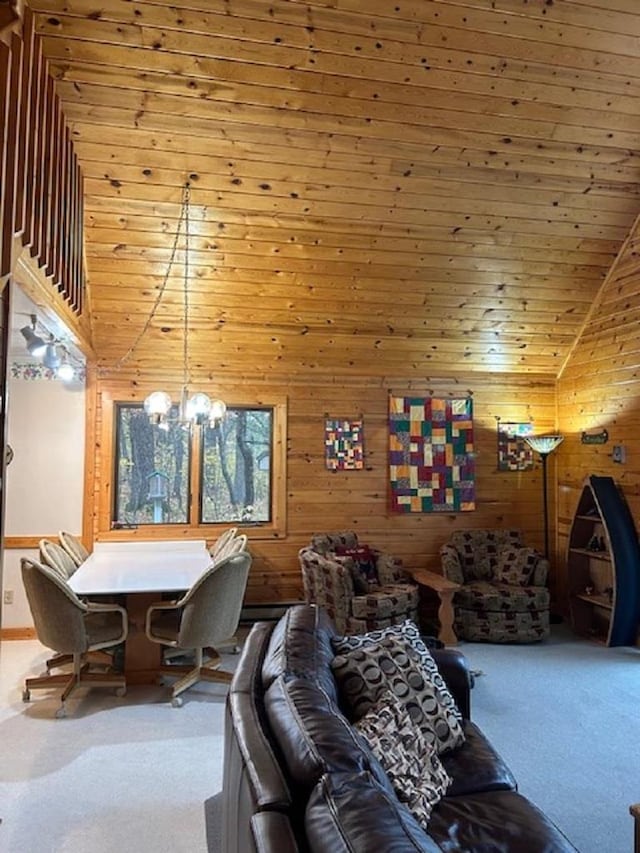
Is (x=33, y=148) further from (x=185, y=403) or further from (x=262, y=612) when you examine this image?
(x=262, y=612)

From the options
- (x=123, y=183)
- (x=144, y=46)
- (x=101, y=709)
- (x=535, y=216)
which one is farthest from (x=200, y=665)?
(x=535, y=216)

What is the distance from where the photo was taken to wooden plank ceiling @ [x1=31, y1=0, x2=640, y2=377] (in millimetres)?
3045

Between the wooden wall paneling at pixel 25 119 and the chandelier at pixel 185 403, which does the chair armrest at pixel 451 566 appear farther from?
the wooden wall paneling at pixel 25 119

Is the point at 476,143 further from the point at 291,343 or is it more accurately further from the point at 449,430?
the point at 449,430

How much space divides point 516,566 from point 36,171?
479 centimetres

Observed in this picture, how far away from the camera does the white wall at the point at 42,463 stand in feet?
16.4

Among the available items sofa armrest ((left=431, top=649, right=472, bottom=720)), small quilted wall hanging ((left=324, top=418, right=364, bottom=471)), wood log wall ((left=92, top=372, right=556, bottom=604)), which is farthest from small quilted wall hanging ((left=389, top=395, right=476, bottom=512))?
sofa armrest ((left=431, top=649, right=472, bottom=720))

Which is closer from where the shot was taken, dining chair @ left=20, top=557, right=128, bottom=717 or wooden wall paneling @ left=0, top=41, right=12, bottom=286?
wooden wall paneling @ left=0, top=41, right=12, bottom=286

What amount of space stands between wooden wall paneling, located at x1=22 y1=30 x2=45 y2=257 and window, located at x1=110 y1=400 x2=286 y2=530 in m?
2.87

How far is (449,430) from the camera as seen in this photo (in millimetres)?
5875

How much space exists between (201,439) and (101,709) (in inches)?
102

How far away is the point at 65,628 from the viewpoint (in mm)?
3383

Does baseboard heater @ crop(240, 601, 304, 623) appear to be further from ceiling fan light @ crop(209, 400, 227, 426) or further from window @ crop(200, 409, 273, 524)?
ceiling fan light @ crop(209, 400, 227, 426)

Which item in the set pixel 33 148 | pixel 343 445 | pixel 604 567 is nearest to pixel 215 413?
pixel 343 445
